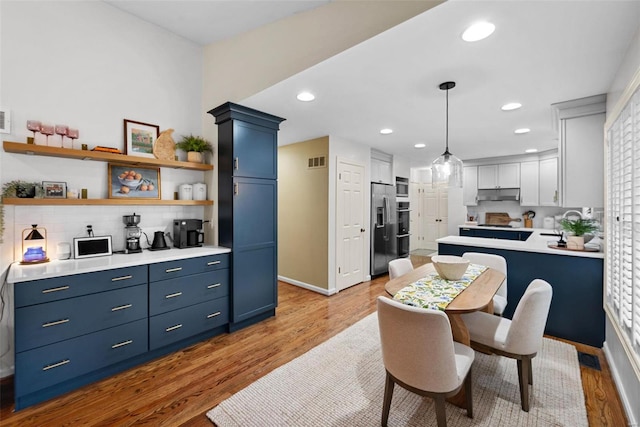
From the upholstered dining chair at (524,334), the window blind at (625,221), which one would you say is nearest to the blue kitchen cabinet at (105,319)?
the upholstered dining chair at (524,334)

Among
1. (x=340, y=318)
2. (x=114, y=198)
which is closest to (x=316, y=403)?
(x=340, y=318)

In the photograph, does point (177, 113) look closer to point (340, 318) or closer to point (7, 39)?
point (7, 39)

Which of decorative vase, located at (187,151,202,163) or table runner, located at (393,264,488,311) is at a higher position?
Result: decorative vase, located at (187,151,202,163)

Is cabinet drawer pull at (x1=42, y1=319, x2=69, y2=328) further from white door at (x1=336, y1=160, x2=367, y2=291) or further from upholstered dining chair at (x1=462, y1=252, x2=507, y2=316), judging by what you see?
upholstered dining chair at (x1=462, y1=252, x2=507, y2=316)

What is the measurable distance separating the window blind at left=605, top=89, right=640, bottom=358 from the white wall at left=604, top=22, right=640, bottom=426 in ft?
0.66

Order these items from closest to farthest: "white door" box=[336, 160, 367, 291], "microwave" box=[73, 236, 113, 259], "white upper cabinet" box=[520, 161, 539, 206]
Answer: "microwave" box=[73, 236, 113, 259] < "white door" box=[336, 160, 367, 291] < "white upper cabinet" box=[520, 161, 539, 206]

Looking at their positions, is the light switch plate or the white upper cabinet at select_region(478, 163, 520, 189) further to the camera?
the white upper cabinet at select_region(478, 163, 520, 189)

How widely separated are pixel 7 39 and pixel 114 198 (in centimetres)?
139

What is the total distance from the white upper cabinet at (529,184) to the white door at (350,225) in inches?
143

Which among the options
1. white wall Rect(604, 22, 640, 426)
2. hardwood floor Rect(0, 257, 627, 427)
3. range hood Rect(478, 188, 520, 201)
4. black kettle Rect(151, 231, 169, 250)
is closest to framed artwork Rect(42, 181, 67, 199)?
black kettle Rect(151, 231, 169, 250)

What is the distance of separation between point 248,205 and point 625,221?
3087 millimetres

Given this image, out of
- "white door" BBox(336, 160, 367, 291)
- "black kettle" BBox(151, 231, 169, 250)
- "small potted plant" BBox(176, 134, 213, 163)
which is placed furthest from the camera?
"white door" BBox(336, 160, 367, 291)

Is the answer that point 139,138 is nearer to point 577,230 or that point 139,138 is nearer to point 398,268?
point 398,268

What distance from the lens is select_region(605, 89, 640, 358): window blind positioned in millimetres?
1634
